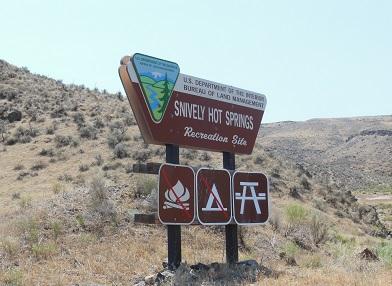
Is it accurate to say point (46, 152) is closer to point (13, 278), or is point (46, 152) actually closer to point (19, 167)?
point (19, 167)

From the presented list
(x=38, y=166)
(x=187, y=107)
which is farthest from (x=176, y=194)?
(x=38, y=166)

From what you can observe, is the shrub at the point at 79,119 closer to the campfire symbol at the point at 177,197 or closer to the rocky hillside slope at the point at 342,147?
the campfire symbol at the point at 177,197

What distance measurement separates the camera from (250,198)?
13.5 meters

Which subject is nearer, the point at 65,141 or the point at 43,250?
the point at 43,250

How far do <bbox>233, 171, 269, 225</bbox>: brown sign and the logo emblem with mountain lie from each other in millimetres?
2646

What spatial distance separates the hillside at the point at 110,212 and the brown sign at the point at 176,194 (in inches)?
43.5

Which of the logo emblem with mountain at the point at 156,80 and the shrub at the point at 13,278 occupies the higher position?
the logo emblem with mountain at the point at 156,80

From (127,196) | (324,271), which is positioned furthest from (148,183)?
(324,271)

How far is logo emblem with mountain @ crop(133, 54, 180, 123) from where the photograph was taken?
11.4 meters

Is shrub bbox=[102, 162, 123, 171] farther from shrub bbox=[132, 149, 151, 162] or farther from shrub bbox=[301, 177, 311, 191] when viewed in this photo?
shrub bbox=[301, 177, 311, 191]

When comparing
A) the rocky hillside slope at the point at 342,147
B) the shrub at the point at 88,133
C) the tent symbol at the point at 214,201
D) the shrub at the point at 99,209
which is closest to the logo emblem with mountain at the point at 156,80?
the tent symbol at the point at 214,201

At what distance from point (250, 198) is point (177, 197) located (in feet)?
8.34

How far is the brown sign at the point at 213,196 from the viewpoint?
1212cm

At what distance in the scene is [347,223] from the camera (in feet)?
94.7
